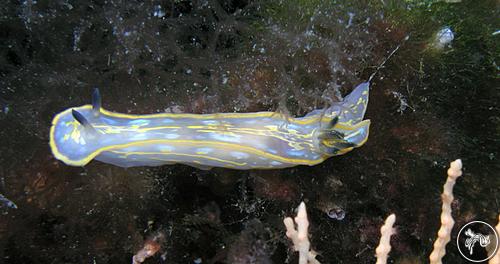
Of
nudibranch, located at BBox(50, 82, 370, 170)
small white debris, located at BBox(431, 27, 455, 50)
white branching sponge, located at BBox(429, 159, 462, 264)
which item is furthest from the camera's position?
small white debris, located at BBox(431, 27, 455, 50)

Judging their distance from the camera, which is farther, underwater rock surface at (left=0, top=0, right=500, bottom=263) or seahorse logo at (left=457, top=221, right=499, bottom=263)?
seahorse logo at (left=457, top=221, right=499, bottom=263)

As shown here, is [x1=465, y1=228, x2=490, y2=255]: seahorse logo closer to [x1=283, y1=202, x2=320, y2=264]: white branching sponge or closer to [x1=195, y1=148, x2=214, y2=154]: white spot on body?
[x1=283, y1=202, x2=320, y2=264]: white branching sponge

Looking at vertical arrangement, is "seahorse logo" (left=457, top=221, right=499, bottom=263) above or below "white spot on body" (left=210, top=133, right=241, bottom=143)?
below

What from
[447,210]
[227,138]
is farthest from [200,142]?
[447,210]

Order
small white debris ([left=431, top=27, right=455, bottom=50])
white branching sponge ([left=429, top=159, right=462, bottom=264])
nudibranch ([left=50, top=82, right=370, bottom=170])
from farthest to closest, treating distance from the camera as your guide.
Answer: small white debris ([left=431, top=27, right=455, bottom=50]) < nudibranch ([left=50, top=82, right=370, bottom=170]) < white branching sponge ([left=429, top=159, right=462, bottom=264])

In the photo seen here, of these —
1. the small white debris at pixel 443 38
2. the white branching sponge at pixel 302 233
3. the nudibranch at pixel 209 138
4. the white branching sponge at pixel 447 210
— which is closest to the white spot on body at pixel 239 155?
the nudibranch at pixel 209 138

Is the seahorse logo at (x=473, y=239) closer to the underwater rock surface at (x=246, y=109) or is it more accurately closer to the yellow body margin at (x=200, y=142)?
the underwater rock surface at (x=246, y=109)

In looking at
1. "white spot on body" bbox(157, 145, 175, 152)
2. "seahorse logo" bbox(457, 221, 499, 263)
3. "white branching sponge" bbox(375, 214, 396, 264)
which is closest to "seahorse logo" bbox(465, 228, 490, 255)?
"seahorse logo" bbox(457, 221, 499, 263)

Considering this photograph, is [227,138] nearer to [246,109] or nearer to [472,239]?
[246,109]

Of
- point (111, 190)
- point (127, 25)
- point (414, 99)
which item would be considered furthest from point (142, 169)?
point (414, 99)
